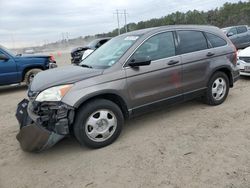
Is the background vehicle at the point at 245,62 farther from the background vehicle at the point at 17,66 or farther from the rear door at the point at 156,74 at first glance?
the background vehicle at the point at 17,66

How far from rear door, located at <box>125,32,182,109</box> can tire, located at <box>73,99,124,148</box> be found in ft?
1.43

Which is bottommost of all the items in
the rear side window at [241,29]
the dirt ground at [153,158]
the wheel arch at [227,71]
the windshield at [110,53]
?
the dirt ground at [153,158]

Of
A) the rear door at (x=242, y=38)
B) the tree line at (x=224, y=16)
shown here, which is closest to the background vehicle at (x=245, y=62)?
the rear door at (x=242, y=38)

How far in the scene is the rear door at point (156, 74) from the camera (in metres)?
4.21

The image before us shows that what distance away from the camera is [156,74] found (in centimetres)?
439

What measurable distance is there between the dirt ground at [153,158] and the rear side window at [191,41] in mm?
1280

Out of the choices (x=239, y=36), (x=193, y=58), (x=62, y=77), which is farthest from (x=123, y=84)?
(x=239, y=36)

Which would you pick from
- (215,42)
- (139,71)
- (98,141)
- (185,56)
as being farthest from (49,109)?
(215,42)

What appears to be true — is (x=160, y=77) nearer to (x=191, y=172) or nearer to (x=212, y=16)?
(x=191, y=172)

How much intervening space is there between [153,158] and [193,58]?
88.6 inches

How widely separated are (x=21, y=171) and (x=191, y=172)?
226 centimetres

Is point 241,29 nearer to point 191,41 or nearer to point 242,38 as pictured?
point 242,38

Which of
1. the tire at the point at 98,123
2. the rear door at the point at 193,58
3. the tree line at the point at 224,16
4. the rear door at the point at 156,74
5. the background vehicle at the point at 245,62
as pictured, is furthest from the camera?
the tree line at the point at 224,16

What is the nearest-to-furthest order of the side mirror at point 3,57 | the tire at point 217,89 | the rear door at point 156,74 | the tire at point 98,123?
the tire at point 98,123, the rear door at point 156,74, the tire at point 217,89, the side mirror at point 3,57
